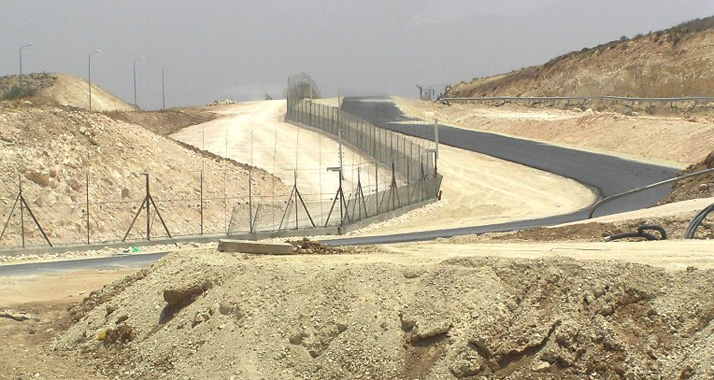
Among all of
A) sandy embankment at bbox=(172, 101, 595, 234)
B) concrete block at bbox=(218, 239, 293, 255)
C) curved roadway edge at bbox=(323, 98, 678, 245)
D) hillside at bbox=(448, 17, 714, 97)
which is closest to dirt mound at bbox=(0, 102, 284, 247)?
sandy embankment at bbox=(172, 101, 595, 234)

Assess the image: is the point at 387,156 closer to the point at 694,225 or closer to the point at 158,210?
the point at 158,210

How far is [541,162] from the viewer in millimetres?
63812

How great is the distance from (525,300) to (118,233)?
29765 millimetres

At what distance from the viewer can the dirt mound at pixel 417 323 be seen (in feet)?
38.9

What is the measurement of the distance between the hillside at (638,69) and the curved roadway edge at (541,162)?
2034cm

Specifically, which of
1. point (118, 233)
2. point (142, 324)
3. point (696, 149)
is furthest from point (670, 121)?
point (142, 324)

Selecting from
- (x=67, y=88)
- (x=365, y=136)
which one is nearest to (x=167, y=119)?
(x=365, y=136)

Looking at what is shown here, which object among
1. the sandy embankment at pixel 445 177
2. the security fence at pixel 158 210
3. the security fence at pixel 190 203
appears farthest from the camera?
the sandy embankment at pixel 445 177

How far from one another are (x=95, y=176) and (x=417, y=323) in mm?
33682

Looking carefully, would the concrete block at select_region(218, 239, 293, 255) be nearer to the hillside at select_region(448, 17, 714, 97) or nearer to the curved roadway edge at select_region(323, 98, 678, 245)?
the curved roadway edge at select_region(323, 98, 678, 245)

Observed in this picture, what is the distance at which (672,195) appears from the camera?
33.3 m

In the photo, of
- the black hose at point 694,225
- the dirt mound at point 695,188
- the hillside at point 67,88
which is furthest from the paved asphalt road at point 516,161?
the hillside at point 67,88

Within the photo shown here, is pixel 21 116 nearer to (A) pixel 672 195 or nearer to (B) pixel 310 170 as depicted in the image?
(B) pixel 310 170

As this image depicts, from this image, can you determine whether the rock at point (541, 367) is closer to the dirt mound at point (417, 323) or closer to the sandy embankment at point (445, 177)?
the dirt mound at point (417, 323)
